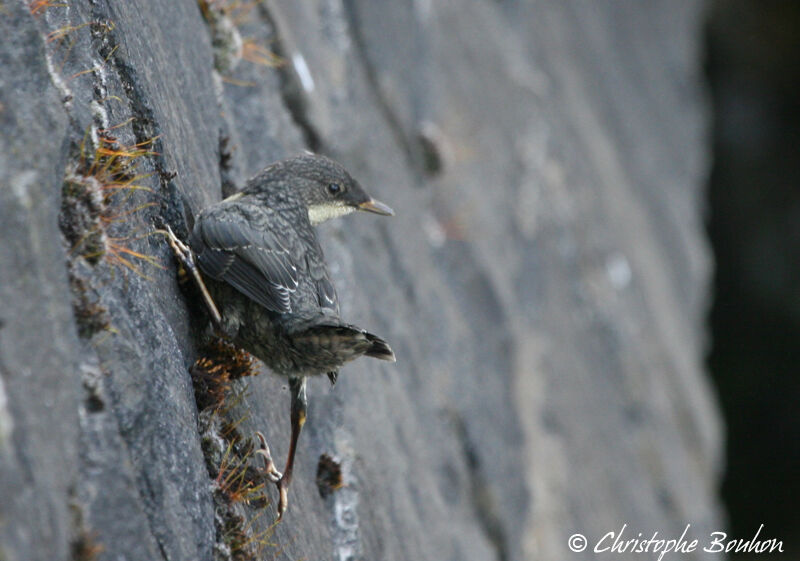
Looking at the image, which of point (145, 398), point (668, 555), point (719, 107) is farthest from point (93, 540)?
point (719, 107)

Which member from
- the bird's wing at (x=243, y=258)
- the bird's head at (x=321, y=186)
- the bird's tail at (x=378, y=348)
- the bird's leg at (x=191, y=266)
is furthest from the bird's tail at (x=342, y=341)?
the bird's head at (x=321, y=186)

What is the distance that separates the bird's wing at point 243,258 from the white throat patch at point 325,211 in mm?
825

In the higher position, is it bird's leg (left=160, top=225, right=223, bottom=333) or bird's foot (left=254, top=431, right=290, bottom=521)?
bird's leg (left=160, top=225, right=223, bottom=333)

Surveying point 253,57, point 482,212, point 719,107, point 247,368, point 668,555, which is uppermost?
point 253,57

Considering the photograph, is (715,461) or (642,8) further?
(642,8)

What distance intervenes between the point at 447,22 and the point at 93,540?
8.93 metres

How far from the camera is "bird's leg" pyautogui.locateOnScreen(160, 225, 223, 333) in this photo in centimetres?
494

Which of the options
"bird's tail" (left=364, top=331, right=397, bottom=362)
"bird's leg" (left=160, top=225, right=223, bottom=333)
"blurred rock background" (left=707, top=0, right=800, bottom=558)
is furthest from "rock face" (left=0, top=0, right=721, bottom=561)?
"blurred rock background" (left=707, top=0, right=800, bottom=558)

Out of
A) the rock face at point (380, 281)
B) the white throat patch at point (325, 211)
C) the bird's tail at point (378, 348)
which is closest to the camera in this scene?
the rock face at point (380, 281)

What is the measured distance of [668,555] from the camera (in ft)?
42.2

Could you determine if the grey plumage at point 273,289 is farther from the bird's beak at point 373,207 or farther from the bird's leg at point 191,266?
the bird's beak at point 373,207

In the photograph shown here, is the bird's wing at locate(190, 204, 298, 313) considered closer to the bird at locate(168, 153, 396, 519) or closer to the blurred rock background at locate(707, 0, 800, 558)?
the bird at locate(168, 153, 396, 519)

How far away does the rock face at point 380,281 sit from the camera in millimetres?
3428

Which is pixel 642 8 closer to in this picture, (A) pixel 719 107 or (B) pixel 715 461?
(A) pixel 719 107
